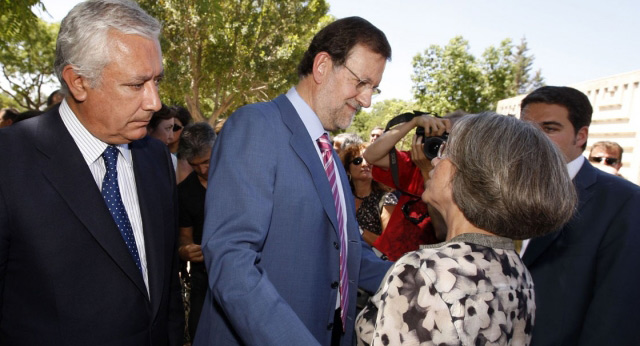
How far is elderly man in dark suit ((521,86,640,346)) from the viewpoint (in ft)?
7.20

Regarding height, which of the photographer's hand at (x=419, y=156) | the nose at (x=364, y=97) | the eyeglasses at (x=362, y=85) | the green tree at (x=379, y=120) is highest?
the eyeglasses at (x=362, y=85)

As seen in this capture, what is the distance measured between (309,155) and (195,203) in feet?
7.27

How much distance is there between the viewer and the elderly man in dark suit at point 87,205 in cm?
162

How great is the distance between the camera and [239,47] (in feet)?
65.9

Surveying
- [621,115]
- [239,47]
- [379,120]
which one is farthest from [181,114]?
[379,120]

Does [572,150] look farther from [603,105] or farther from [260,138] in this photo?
[603,105]

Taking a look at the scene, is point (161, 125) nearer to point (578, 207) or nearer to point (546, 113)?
point (546, 113)

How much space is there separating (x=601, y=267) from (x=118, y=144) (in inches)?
96.0

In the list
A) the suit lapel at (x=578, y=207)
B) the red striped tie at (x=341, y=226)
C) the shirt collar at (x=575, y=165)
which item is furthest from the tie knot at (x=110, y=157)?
the shirt collar at (x=575, y=165)

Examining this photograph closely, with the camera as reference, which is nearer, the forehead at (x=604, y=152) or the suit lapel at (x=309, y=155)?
the suit lapel at (x=309, y=155)

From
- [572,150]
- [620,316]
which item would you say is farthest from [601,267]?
[572,150]

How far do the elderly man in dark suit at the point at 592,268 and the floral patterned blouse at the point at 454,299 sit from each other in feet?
2.87

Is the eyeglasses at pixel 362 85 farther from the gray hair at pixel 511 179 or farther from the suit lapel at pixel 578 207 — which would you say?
the suit lapel at pixel 578 207

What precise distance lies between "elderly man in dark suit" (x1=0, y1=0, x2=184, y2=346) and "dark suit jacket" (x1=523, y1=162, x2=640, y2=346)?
2032 millimetres
